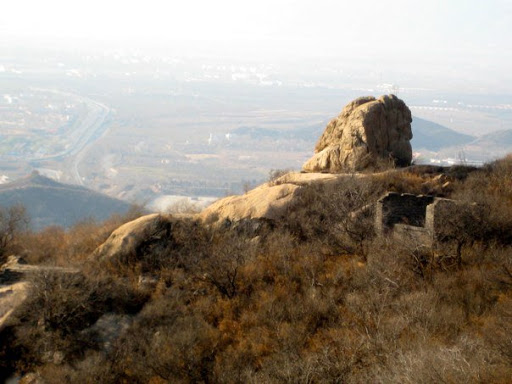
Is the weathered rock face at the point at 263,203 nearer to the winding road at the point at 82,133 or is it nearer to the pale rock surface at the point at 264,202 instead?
the pale rock surface at the point at 264,202

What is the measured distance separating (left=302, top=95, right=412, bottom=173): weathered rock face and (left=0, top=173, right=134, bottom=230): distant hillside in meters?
27.8

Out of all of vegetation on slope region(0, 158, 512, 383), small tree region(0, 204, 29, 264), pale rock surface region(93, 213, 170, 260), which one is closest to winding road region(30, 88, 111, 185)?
small tree region(0, 204, 29, 264)

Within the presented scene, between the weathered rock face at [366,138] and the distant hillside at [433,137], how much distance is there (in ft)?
215

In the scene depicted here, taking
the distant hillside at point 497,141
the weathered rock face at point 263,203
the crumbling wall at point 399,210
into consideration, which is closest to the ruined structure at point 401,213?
the crumbling wall at point 399,210

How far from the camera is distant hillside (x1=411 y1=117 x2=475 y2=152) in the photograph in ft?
278

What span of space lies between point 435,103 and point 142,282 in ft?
474

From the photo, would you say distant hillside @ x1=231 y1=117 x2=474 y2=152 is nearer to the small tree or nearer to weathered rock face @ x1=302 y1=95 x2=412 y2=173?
weathered rock face @ x1=302 y1=95 x2=412 y2=173

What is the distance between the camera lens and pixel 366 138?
1942cm

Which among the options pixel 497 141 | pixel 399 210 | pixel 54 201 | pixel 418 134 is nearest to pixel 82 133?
pixel 54 201

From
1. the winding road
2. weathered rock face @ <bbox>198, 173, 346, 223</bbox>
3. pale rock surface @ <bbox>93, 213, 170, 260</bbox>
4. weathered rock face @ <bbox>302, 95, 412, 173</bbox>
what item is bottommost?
the winding road

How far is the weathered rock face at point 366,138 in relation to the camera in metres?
19.5

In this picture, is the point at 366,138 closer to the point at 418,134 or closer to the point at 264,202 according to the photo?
the point at 264,202

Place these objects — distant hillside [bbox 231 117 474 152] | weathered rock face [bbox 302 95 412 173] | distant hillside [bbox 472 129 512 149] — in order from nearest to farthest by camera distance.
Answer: weathered rock face [bbox 302 95 412 173]
distant hillside [bbox 472 129 512 149]
distant hillside [bbox 231 117 474 152]

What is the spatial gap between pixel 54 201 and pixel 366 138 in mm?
36252
